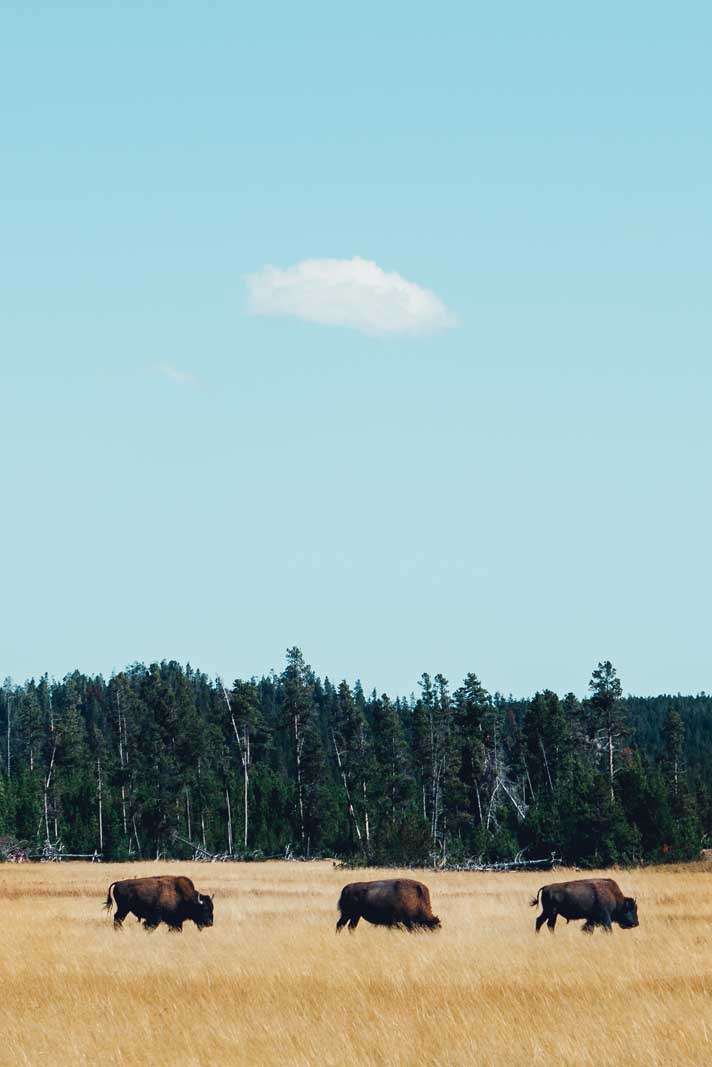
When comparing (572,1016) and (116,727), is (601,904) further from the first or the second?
(116,727)

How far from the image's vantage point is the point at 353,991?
1678cm

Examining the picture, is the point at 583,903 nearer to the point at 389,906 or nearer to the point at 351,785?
the point at 389,906

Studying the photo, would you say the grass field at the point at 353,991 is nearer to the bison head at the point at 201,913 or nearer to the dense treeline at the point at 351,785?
the bison head at the point at 201,913

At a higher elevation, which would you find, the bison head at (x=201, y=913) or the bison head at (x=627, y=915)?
the bison head at (x=201, y=913)

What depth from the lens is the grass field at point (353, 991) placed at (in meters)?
12.7

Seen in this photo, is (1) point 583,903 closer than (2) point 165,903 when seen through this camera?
Yes

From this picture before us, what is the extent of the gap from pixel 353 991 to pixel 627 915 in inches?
361

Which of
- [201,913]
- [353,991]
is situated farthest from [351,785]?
[353,991]

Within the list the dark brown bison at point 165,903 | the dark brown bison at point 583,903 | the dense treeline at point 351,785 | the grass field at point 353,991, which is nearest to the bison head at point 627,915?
the dark brown bison at point 583,903

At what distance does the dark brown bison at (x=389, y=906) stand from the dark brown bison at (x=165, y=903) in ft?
9.88

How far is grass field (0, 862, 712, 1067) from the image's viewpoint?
41.8 ft

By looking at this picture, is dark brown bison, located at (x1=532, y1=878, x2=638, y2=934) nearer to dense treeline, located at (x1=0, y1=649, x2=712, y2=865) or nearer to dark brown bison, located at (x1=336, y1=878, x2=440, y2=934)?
dark brown bison, located at (x1=336, y1=878, x2=440, y2=934)

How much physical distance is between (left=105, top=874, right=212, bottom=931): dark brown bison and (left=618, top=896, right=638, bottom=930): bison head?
792 cm

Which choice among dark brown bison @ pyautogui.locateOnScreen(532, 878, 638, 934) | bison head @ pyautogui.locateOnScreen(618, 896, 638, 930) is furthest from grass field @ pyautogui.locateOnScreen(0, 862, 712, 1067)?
dark brown bison @ pyautogui.locateOnScreen(532, 878, 638, 934)
